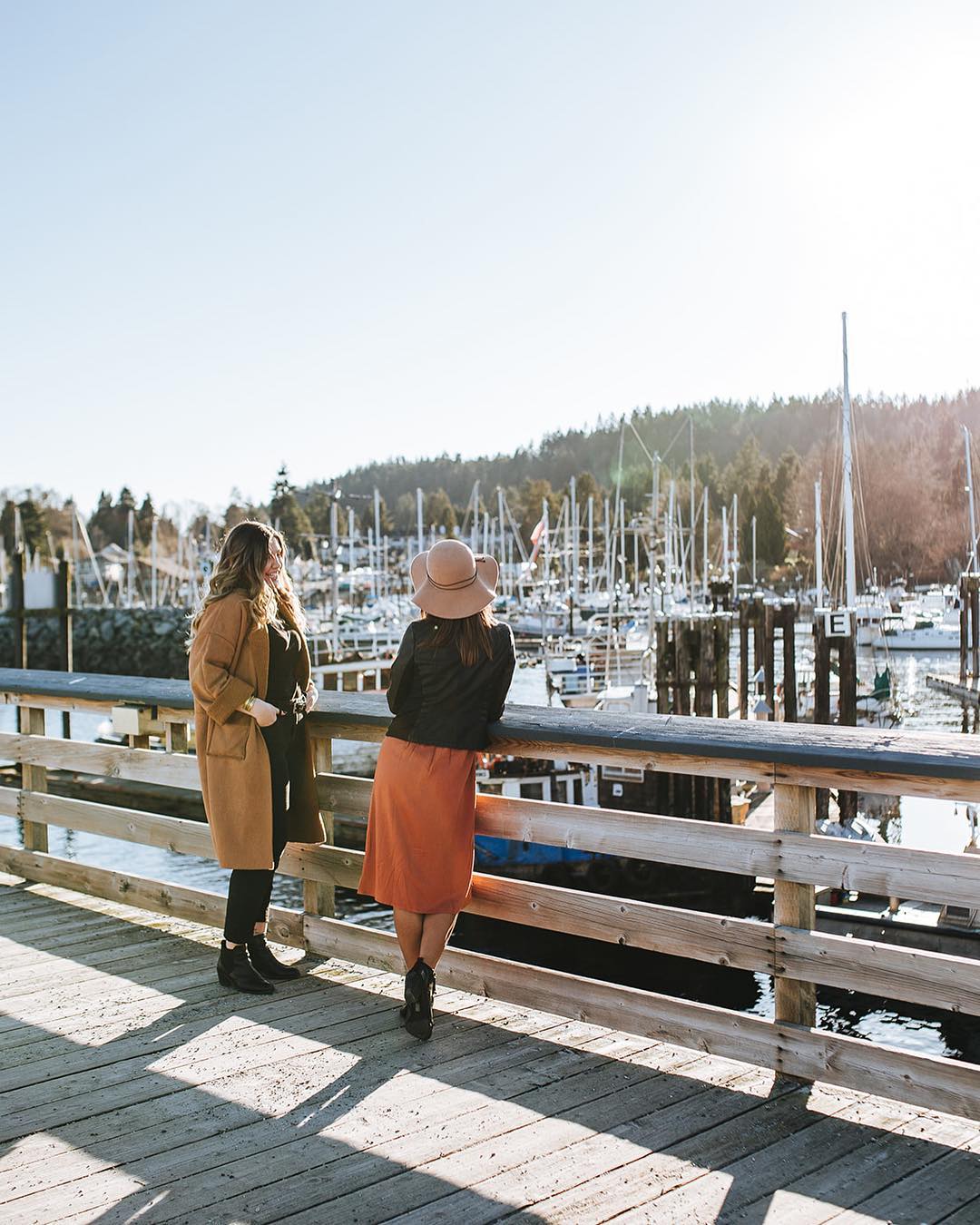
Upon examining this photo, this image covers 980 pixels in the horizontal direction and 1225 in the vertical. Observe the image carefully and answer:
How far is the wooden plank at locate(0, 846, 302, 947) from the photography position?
486 cm

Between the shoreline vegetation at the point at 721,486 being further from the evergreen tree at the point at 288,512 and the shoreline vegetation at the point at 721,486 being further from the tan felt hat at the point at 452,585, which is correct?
the tan felt hat at the point at 452,585

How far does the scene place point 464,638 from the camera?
383 cm

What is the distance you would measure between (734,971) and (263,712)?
12.4 m

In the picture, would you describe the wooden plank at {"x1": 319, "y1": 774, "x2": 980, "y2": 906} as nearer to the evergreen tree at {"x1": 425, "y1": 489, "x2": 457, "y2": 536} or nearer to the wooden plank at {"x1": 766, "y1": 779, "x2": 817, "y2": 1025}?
the wooden plank at {"x1": 766, "y1": 779, "x2": 817, "y2": 1025}

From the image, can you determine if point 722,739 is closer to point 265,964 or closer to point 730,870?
point 730,870

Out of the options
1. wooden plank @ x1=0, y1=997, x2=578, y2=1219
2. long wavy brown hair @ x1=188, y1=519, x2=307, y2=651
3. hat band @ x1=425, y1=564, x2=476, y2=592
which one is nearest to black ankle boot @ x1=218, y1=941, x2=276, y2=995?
wooden plank @ x1=0, y1=997, x2=578, y2=1219

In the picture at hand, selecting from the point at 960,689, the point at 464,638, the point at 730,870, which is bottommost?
the point at 960,689

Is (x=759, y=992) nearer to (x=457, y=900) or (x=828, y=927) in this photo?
(x=828, y=927)

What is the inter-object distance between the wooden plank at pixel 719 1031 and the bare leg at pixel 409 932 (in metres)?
0.31

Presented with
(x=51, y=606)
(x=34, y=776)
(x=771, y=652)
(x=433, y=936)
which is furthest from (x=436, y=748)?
(x=771, y=652)

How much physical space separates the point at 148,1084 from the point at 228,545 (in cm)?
183

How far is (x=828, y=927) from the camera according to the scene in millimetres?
12062

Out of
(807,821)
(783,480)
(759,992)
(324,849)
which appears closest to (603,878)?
(759,992)

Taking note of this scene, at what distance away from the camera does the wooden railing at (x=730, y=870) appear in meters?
3.10
